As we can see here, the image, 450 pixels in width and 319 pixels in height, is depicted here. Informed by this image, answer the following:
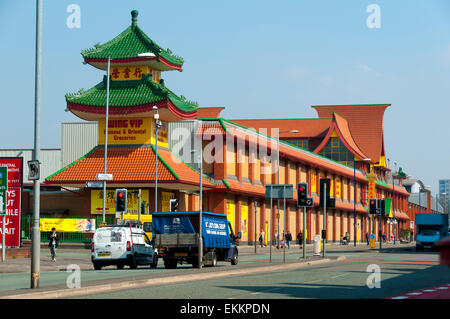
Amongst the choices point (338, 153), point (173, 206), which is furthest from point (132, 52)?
point (338, 153)

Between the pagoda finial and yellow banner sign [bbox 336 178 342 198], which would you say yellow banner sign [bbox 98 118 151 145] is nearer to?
the pagoda finial

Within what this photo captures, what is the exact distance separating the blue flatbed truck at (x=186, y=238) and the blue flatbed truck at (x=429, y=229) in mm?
33379

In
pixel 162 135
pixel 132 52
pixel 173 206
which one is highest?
pixel 132 52

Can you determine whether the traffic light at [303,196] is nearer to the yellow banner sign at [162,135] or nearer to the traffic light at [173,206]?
the traffic light at [173,206]

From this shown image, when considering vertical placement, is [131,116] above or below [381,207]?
above

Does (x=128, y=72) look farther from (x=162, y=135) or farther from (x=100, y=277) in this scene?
(x=100, y=277)

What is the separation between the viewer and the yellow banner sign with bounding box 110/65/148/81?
60.3m

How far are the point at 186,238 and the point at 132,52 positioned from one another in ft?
102

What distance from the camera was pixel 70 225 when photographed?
56.6m

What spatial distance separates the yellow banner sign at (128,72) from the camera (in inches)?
2375

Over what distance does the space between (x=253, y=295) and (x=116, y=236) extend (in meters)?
15.2

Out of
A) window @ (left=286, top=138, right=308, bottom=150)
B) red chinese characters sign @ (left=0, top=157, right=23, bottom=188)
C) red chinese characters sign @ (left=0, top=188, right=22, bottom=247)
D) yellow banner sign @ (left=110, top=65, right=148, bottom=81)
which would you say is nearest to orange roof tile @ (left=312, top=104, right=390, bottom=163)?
window @ (left=286, top=138, right=308, bottom=150)

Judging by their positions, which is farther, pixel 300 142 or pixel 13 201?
pixel 300 142
